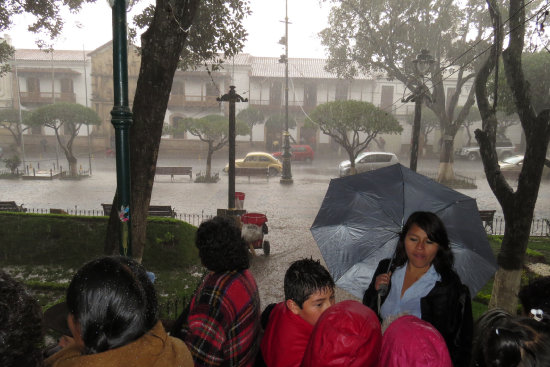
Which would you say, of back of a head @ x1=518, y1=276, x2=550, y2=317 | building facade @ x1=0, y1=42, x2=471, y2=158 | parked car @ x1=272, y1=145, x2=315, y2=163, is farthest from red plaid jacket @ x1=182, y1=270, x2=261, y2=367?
building facade @ x1=0, y1=42, x2=471, y2=158

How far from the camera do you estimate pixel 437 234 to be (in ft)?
8.56

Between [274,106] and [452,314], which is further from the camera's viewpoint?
[274,106]

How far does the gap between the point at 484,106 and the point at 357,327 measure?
4.82m

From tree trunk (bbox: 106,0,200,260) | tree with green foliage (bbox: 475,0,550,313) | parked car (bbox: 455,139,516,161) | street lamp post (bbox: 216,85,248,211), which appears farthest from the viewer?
parked car (bbox: 455,139,516,161)

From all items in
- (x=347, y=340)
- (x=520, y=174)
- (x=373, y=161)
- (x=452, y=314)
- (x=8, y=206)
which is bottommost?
(x=8, y=206)

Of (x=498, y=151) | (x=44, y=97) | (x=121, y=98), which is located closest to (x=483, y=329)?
(x=121, y=98)

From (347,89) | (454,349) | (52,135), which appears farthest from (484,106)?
(52,135)

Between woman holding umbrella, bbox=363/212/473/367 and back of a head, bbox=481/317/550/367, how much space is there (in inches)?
34.7

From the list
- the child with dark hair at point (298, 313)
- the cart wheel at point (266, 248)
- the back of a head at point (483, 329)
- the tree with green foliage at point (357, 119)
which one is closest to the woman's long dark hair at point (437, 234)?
the back of a head at point (483, 329)

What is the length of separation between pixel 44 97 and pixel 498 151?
118 ft

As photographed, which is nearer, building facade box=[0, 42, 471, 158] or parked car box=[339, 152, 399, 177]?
parked car box=[339, 152, 399, 177]

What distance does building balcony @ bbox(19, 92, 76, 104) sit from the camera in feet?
104

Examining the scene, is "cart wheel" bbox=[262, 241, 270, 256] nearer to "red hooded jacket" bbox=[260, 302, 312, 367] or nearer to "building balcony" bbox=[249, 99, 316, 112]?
"red hooded jacket" bbox=[260, 302, 312, 367]

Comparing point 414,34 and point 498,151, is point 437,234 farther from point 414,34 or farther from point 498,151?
point 498,151
